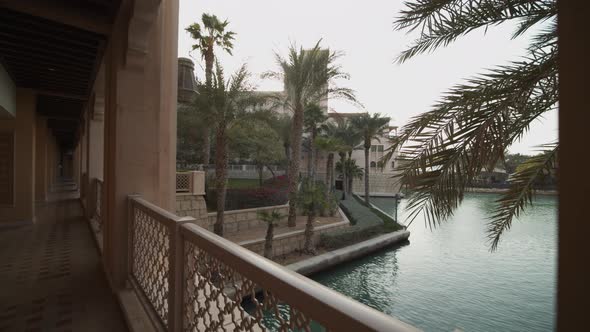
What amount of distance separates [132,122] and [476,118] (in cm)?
328

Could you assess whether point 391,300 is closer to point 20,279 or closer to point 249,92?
point 249,92

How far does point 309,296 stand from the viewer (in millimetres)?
890

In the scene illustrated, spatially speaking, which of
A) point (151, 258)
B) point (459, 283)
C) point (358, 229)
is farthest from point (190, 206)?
point (459, 283)

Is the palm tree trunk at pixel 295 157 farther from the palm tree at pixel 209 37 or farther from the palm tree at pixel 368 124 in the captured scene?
the palm tree at pixel 368 124

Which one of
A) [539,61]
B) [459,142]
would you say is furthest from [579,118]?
[539,61]

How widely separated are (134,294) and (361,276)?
1050 cm

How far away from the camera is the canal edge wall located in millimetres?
11031

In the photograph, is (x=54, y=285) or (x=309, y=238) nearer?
(x=54, y=285)

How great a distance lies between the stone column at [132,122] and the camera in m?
3.25

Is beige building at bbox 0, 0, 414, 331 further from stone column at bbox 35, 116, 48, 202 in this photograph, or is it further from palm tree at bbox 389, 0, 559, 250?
stone column at bbox 35, 116, 48, 202

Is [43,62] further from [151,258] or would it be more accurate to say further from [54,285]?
[151,258]

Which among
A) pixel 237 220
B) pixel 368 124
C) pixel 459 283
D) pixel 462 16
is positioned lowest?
pixel 459 283

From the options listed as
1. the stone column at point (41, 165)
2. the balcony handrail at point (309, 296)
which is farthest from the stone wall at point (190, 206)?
the balcony handrail at point (309, 296)

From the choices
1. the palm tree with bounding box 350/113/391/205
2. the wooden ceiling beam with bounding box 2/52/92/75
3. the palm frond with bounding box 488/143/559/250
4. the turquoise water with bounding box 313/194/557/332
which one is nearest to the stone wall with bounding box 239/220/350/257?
the turquoise water with bounding box 313/194/557/332
